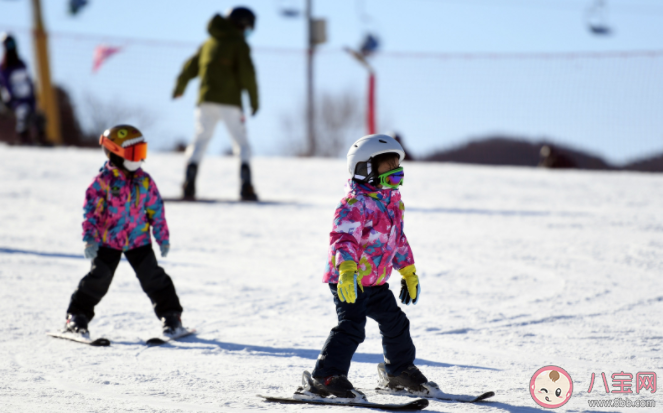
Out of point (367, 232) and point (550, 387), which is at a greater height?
point (367, 232)

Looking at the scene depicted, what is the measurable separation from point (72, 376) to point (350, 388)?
51.2 inches

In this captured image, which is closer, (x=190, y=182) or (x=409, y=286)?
(x=409, y=286)

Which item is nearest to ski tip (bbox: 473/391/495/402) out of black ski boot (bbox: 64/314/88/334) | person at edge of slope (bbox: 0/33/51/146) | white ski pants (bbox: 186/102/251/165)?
black ski boot (bbox: 64/314/88/334)

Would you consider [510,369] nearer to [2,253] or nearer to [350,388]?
[350,388]

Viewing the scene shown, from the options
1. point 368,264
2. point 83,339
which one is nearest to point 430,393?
point 368,264

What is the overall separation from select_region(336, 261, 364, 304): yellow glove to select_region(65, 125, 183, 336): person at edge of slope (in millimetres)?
1485

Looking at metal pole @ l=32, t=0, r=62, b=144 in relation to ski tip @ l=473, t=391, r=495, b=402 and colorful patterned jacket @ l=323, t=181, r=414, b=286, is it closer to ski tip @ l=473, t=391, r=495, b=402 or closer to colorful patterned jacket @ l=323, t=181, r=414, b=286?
colorful patterned jacket @ l=323, t=181, r=414, b=286

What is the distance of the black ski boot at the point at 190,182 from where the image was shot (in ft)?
27.8

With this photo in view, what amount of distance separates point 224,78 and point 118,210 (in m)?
4.30

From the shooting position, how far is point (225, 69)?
8.17 meters

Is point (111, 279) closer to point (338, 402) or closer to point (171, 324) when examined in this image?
point (171, 324)

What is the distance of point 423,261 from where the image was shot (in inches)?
239

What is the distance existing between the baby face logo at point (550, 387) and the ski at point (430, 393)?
202 millimetres

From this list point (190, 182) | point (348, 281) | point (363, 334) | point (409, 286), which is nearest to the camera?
point (348, 281)
